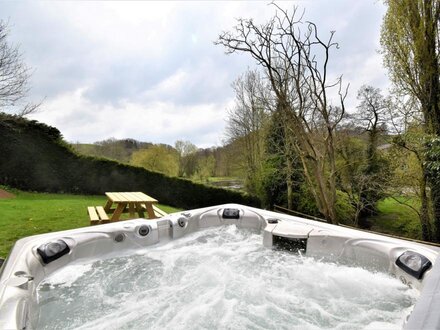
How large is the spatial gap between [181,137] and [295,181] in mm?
11041

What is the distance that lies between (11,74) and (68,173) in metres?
3.85

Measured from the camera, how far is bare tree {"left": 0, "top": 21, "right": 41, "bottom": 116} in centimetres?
625

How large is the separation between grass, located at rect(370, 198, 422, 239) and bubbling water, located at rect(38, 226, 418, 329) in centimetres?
506

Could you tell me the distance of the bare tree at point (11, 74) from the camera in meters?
6.25

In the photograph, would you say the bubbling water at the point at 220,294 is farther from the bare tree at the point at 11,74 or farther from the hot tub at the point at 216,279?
the bare tree at the point at 11,74

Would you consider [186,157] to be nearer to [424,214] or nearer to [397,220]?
[397,220]

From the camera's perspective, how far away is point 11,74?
20.9 feet

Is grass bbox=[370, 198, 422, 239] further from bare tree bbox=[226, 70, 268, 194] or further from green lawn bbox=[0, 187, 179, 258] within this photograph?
green lawn bbox=[0, 187, 179, 258]

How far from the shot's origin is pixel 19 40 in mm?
6223

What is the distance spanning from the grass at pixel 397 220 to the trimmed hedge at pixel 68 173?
4248 millimetres

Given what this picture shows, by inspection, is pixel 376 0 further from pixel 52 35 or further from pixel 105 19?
pixel 52 35

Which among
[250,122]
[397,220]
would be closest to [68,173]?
[250,122]

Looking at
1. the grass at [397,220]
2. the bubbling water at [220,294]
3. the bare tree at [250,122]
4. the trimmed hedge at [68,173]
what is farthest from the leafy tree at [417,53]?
the trimmed hedge at [68,173]

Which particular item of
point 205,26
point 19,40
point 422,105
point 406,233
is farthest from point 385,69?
point 19,40
